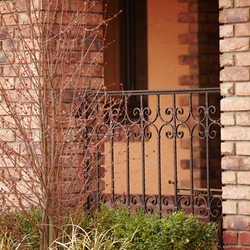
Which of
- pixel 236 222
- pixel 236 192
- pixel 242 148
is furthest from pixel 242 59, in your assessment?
pixel 236 222

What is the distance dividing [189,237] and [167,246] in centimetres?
17

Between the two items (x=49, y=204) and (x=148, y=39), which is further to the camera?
(x=148, y=39)

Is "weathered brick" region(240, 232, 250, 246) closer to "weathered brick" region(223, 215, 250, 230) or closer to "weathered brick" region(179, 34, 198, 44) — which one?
"weathered brick" region(223, 215, 250, 230)

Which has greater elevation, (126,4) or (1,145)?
(126,4)

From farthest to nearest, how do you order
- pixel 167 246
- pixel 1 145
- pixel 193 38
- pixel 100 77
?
pixel 193 38, pixel 100 77, pixel 1 145, pixel 167 246

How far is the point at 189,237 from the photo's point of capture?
6.31 meters

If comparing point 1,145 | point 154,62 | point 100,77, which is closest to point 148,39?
point 154,62

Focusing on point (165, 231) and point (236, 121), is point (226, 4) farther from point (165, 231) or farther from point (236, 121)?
point (165, 231)

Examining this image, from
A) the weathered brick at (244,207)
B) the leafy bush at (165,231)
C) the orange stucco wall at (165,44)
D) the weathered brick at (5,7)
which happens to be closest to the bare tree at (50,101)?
the weathered brick at (5,7)

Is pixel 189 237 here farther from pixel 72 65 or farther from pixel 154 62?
pixel 154 62

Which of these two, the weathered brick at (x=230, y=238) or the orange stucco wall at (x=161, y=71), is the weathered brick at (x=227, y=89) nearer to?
the weathered brick at (x=230, y=238)

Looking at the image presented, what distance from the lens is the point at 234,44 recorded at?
20.9 feet

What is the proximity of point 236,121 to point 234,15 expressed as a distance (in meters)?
0.76

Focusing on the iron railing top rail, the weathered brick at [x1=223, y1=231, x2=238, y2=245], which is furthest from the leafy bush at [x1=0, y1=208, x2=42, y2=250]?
the weathered brick at [x1=223, y1=231, x2=238, y2=245]
